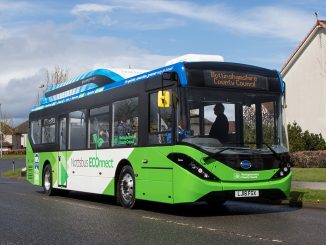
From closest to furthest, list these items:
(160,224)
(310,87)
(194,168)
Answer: (160,224), (194,168), (310,87)

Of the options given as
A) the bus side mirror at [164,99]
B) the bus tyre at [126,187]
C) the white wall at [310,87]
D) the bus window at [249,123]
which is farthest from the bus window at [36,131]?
the white wall at [310,87]

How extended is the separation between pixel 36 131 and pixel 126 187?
7689 millimetres

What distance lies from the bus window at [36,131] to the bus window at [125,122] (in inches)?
255

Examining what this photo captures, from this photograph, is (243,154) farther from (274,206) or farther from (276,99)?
(274,206)

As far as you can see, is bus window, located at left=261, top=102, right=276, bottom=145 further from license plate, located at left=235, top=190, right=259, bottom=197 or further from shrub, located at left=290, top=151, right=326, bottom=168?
shrub, located at left=290, top=151, right=326, bottom=168

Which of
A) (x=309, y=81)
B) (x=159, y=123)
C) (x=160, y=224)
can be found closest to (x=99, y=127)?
(x=159, y=123)

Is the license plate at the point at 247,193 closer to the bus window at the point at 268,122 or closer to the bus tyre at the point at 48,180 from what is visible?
the bus window at the point at 268,122

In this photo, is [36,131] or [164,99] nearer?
[164,99]

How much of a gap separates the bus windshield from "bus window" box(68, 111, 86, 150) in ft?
17.2

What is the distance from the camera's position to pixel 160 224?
10.2 metres

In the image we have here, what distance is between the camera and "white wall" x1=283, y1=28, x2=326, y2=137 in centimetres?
3550

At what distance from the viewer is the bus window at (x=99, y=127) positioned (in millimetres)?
14078

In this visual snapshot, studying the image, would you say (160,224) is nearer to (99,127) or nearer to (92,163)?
(99,127)

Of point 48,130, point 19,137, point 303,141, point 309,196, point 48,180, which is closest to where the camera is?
point 309,196
